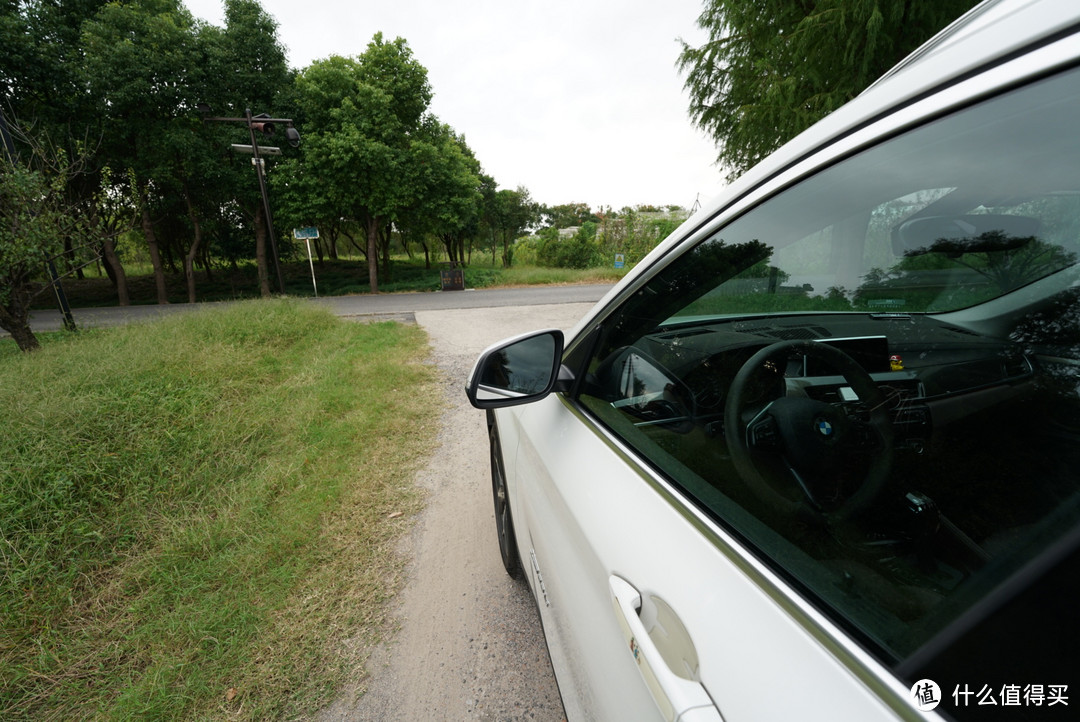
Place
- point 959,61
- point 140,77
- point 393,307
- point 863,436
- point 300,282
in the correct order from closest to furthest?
point 959,61 < point 863,436 < point 393,307 < point 140,77 < point 300,282

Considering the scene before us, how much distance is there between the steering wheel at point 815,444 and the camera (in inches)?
30.3

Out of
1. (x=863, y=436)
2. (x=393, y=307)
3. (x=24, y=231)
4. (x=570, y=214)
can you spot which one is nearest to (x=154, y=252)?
(x=393, y=307)

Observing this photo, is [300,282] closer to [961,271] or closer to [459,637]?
[459,637]

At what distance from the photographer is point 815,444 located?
35.1 inches

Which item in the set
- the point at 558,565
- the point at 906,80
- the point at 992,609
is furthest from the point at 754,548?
the point at 906,80

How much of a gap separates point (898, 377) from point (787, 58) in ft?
27.5

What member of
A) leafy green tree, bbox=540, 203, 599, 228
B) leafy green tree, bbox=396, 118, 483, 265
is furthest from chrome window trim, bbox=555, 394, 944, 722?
leafy green tree, bbox=540, 203, 599, 228

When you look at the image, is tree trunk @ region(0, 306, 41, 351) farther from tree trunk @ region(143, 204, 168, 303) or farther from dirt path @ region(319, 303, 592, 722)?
tree trunk @ region(143, 204, 168, 303)

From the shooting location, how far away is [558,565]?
1253 mm

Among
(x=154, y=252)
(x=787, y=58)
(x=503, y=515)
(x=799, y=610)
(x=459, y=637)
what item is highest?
(x=787, y=58)

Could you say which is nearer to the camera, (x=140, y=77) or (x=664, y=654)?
(x=664, y=654)

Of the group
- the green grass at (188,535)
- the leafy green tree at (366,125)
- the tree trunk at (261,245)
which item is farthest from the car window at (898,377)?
the tree trunk at (261,245)

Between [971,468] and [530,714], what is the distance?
1.80 meters

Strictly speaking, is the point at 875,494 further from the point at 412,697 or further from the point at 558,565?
the point at 412,697
